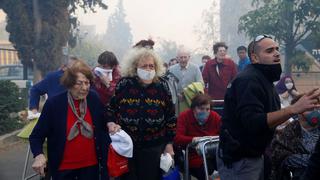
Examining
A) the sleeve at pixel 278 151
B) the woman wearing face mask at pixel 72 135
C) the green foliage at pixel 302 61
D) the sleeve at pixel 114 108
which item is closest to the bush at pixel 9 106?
the sleeve at pixel 114 108

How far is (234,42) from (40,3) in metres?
66.2

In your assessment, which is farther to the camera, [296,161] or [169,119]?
[169,119]

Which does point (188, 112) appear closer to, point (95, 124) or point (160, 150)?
point (160, 150)

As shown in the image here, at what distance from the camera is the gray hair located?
16.3 feet

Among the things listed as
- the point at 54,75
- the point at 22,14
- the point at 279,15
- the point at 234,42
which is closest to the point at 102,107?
the point at 54,75

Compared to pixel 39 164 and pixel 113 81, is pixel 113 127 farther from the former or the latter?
pixel 113 81

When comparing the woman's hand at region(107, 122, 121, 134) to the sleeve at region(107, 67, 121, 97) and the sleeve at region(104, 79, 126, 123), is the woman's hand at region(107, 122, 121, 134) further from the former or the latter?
the sleeve at region(107, 67, 121, 97)

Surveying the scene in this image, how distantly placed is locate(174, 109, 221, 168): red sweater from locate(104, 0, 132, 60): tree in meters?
149

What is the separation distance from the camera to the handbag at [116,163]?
468 centimetres

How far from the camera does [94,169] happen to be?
4.59 metres

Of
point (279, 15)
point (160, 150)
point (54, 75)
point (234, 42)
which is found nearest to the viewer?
point (160, 150)

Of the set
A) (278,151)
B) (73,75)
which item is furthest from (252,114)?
(73,75)

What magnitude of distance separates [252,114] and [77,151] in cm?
A: 178

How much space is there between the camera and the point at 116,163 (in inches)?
185
